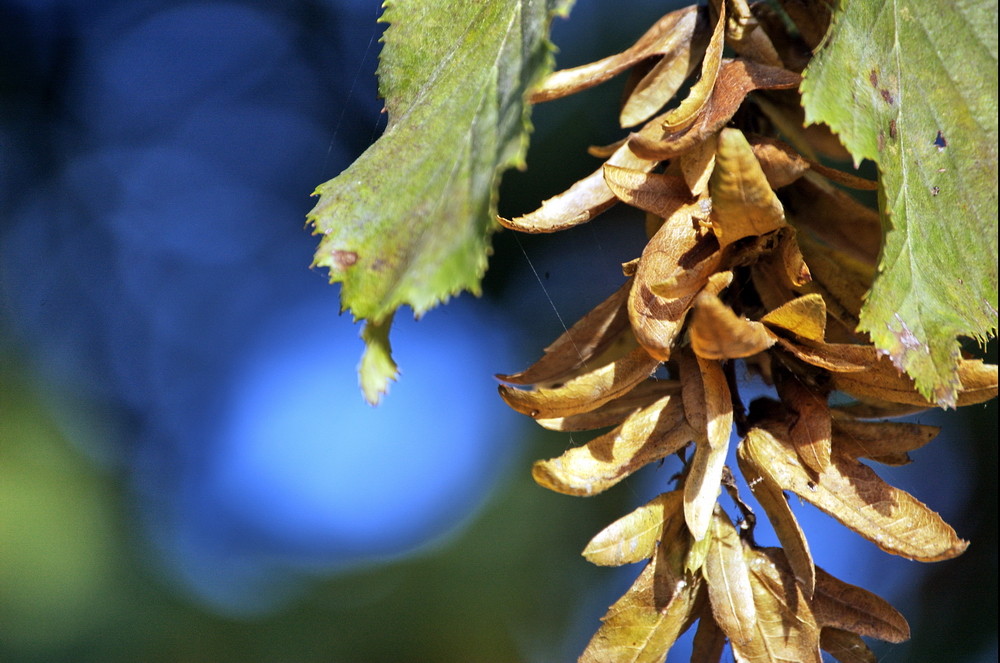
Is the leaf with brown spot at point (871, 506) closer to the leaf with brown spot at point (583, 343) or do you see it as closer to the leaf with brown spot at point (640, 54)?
→ the leaf with brown spot at point (583, 343)

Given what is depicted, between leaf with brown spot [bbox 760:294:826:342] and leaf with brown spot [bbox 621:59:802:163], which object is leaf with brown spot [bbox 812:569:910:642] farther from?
leaf with brown spot [bbox 621:59:802:163]

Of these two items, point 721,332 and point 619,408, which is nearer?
point 721,332

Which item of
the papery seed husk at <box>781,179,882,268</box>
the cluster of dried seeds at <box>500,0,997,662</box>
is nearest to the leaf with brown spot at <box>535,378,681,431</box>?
the cluster of dried seeds at <box>500,0,997,662</box>

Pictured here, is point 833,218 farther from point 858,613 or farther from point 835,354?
point 858,613

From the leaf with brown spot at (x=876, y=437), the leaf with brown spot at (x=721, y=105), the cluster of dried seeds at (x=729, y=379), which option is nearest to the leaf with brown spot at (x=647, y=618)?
the cluster of dried seeds at (x=729, y=379)

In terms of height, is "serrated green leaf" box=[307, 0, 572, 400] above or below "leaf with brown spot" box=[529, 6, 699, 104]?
above

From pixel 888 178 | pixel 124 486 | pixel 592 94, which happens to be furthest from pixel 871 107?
pixel 124 486

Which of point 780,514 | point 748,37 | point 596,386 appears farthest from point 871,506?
point 748,37
